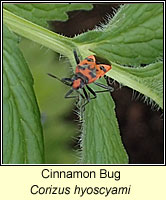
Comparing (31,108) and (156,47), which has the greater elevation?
(156,47)

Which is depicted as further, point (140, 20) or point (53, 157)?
point (53, 157)

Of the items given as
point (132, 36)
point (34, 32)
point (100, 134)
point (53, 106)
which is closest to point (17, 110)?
point (34, 32)

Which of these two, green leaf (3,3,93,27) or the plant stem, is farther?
green leaf (3,3,93,27)

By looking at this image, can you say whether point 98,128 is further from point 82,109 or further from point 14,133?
point 14,133

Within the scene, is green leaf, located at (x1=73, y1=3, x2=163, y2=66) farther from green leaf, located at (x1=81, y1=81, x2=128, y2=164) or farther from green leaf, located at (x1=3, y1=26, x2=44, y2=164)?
green leaf, located at (x1=3, y1=26, x2=44, y2=164)

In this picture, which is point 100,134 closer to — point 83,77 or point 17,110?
point 83,77

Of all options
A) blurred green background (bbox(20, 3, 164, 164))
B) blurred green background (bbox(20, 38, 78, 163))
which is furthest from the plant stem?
blurred green background (bbox(20, 38, 78, 163))

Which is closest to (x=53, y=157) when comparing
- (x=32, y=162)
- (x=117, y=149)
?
(x=117, y=149)
